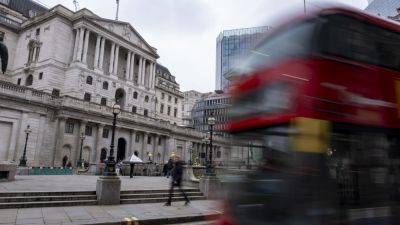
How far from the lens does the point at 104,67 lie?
198 feet

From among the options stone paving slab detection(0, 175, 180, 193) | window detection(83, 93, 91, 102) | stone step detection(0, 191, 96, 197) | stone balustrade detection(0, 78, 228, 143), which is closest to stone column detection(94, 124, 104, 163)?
stone balustrade detection(0, 78, 228, 143)

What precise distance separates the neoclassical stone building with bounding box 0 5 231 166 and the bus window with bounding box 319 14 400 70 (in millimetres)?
38177

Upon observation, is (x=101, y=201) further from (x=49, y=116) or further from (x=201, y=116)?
(x=201, y=116)

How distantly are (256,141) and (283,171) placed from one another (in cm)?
102

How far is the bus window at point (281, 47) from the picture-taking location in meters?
6.12

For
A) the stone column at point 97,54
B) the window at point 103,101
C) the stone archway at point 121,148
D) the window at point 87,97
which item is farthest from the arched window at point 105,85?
the stone archway at point 121,148

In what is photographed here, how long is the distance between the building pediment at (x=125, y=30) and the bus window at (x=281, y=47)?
53.6 m

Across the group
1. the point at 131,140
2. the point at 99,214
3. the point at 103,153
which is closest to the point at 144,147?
the point at 131,140

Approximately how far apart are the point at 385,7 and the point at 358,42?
187 feet

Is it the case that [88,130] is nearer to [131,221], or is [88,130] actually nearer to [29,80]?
[29,80]

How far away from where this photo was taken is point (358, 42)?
630 cm

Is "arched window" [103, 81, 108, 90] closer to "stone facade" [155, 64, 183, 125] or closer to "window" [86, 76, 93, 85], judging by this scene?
"window" [86, 76, 93, 85]

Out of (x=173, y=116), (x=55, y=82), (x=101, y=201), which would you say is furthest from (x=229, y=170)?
(x=173, y=116)

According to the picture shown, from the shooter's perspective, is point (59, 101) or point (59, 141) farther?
point (59, 101)
